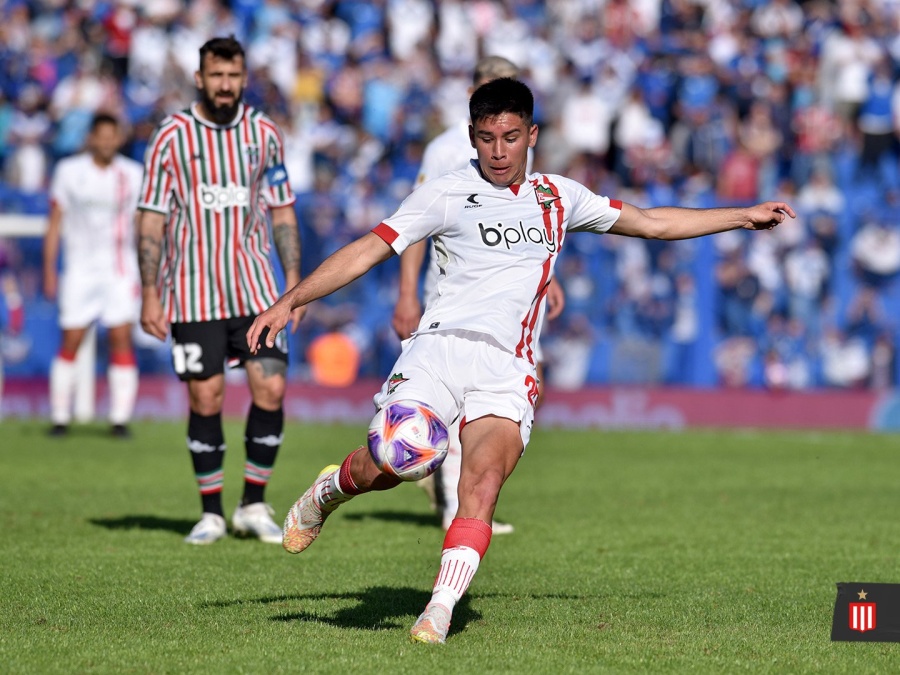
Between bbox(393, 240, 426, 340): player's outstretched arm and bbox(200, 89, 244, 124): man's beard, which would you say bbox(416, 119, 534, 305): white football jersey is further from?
bbox(200, 89, 244, 124): man's beard

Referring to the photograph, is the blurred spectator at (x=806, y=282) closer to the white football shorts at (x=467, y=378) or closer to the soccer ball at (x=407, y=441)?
the white football shorts at (x=467, y=378)

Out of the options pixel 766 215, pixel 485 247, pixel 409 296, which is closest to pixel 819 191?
pixel 409 296

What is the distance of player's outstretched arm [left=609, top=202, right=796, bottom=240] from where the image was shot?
6.07 metres

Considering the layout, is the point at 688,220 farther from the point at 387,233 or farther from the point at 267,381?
the point at 267,381

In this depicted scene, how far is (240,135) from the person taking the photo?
8.16m

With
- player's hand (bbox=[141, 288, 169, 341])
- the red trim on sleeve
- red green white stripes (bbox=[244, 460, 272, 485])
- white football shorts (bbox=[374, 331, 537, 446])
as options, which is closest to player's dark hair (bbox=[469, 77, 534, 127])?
the red trim on sleeve

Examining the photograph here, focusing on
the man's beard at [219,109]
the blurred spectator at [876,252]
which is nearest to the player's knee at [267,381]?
the man's beard at [219,109]

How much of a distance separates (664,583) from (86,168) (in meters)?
8.44

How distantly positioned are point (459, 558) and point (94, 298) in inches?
370

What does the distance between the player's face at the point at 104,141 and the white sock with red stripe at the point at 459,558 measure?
870 cm

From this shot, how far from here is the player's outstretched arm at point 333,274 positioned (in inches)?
211

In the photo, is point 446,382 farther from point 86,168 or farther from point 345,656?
point 86,168

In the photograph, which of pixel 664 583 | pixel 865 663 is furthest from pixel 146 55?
pixel 865 663

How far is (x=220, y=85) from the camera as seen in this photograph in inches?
313
